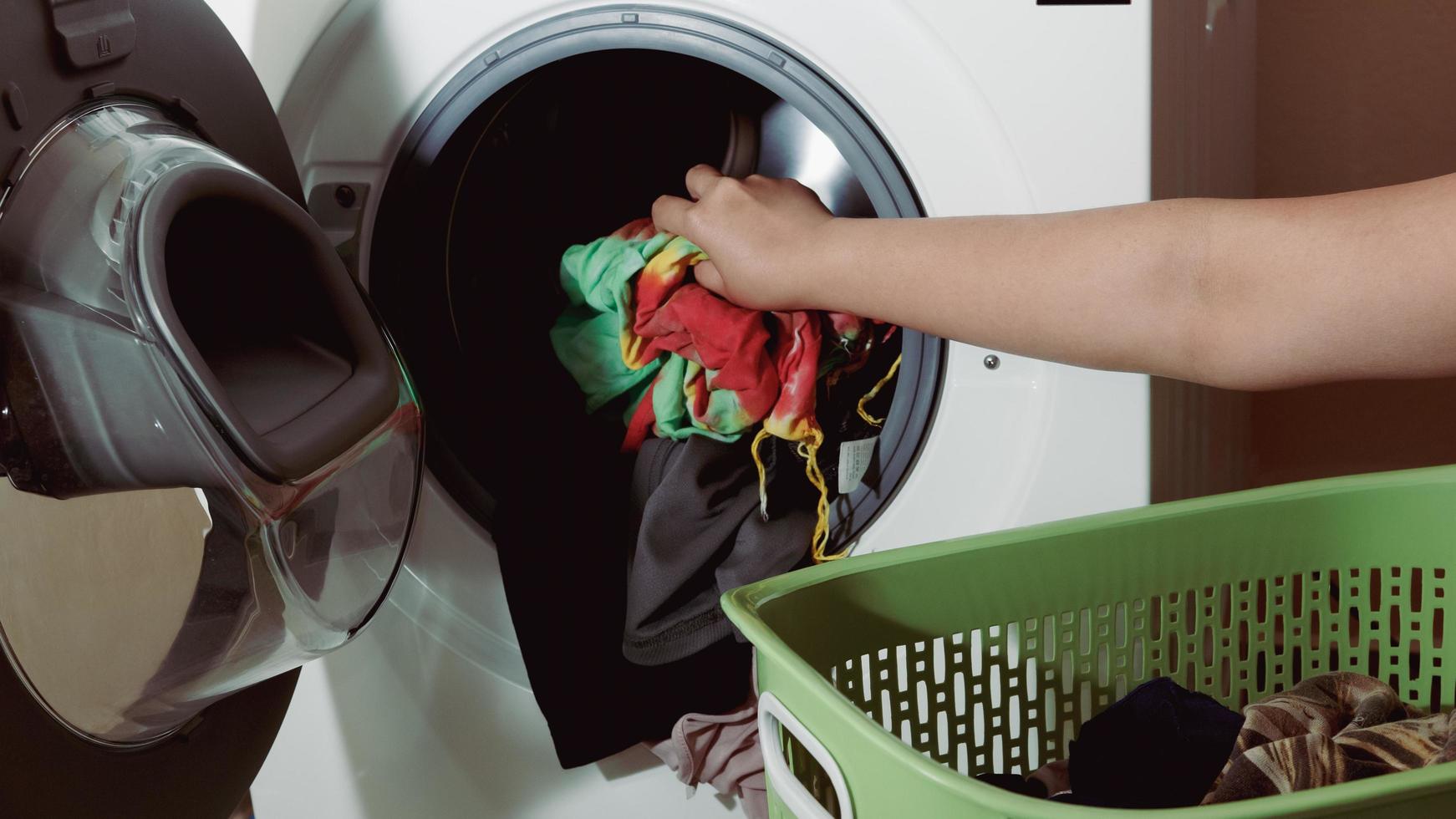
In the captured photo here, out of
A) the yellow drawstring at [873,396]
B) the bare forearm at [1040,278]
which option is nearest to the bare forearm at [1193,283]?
the bare forearm at [1040,278]

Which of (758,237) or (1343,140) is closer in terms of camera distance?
(758,237)

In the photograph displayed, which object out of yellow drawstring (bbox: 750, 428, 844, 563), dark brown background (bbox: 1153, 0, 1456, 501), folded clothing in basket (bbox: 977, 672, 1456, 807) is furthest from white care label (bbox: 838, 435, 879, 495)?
dark brown background (bbox: 1153, 0, 1456, 501)

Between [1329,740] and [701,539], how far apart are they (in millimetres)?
438

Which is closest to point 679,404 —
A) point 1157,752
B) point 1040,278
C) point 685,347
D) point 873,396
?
point 685,347

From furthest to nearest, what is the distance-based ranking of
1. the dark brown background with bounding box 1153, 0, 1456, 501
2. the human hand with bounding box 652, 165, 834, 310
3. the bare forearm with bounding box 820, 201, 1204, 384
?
the dark brown background with bounding box 1153, 0, 1456, 501 < the human hand with bounding box 652, 165, 834, 310 < the bare forearm with bounding box 820, 201, 1204, 384

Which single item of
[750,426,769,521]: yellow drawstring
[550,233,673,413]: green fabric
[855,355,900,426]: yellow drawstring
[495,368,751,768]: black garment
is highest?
[550,233,673,413]: green fabric

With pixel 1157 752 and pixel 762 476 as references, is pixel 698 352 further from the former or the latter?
pixel 1157 752

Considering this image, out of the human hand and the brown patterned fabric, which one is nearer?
the brown patterned fabric

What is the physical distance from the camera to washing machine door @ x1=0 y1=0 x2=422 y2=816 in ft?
1.78

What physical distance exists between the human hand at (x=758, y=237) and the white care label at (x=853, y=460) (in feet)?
0.35

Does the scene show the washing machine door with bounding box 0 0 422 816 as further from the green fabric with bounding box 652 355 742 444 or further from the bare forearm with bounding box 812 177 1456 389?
the bare forearm with bounding box 812 177 1456 389

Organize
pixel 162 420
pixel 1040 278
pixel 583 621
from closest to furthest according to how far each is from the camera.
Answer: pixel 162 420, pixel 1040 278, pixel 583 621

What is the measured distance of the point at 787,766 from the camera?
59 centimetres

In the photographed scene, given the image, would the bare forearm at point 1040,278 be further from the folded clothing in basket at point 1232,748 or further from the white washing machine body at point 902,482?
the folded clothing in basket at point 1232,748
